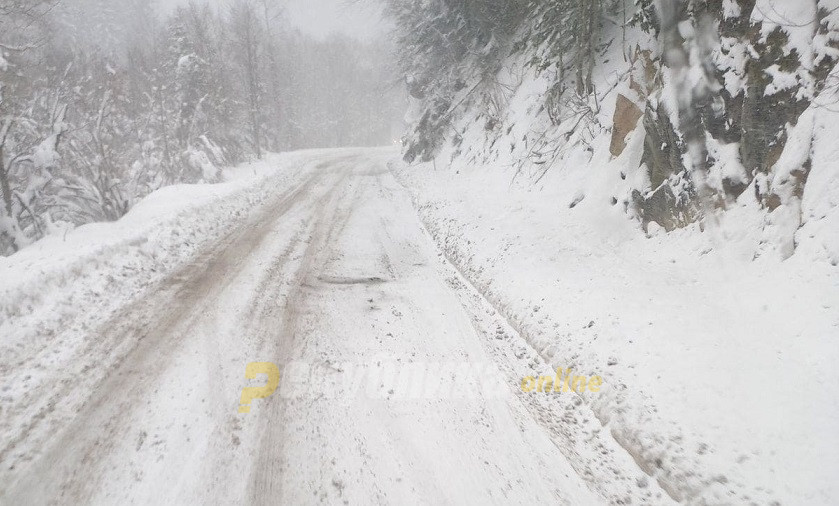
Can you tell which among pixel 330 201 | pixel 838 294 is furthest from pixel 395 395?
pixel 330 201

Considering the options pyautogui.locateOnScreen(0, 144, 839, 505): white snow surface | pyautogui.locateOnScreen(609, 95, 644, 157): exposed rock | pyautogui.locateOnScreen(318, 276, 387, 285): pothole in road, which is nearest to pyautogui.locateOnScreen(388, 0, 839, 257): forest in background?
pyautogui.locateOnScreen(609, 95, 644, 157): exposed rock

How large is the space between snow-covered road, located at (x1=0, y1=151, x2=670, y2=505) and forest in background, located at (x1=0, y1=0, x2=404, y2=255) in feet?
19.1

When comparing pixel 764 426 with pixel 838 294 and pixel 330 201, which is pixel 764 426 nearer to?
pixel 838 294

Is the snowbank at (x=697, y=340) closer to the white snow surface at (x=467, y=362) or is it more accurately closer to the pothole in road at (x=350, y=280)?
the white snow surface at (x=467, y=362)

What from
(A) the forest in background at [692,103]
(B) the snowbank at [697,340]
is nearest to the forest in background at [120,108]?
(B) the snowbank at [697,340]

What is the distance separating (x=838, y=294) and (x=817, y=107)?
6.41ft

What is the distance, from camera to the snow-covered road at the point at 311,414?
9.75 feet

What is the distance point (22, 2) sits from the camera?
933cm

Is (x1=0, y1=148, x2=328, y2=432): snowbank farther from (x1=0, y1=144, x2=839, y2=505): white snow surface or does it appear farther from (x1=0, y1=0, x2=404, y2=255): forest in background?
(x1=0, y1=0, x2=404, y2=255): forest in background

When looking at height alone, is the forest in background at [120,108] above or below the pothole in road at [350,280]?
above

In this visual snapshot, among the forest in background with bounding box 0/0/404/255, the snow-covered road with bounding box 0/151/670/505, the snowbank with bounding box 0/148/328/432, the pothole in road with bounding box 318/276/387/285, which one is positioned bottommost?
the snow-covered road with bounding box 0/151/670/505

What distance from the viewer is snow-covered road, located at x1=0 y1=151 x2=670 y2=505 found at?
9.75ft

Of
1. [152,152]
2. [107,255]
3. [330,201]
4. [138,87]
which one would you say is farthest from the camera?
[138,87]

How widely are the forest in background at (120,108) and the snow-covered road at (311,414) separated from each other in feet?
19.1
